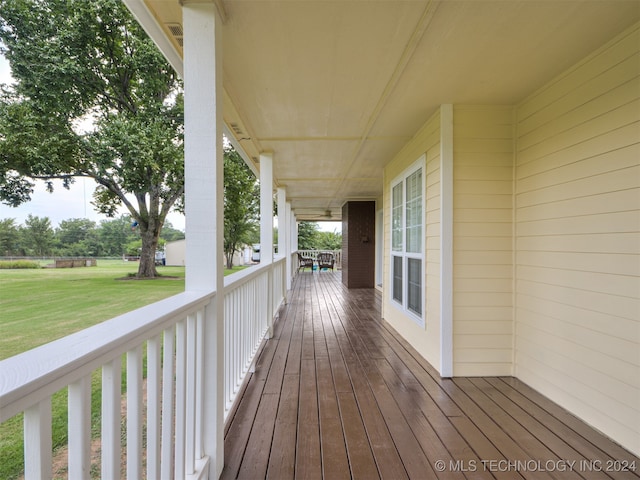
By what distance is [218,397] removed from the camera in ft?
4.98

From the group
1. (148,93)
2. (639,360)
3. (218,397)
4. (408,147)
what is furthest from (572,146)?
(148,93)

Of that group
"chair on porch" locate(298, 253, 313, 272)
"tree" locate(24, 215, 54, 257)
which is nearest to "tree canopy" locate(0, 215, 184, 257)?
"tree" locate(24, 215, 54, 257)

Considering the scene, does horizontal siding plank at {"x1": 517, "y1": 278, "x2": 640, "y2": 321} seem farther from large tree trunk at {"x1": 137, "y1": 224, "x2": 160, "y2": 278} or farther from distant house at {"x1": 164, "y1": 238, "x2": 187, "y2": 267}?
large tree trunk at {"x1": 137, "y1": 224, "x2": 160, "y2": 278}

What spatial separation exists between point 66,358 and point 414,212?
3378 mm

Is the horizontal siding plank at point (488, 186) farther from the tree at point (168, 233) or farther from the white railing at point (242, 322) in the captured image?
the tree at point (168, 233)

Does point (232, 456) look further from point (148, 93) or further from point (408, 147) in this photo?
point (148, 93)

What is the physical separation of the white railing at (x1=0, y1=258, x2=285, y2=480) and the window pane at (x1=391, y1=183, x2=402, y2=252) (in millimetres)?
2896

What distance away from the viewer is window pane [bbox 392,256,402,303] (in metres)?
4.02

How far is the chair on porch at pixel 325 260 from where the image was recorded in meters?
12.8

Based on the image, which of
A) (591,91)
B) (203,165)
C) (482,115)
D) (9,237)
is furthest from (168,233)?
(591,91)

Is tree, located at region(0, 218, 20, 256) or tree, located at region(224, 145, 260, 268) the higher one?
tree, located at region(224, 145, 260, 268)

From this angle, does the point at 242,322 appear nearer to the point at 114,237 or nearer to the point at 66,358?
the point at 114,237

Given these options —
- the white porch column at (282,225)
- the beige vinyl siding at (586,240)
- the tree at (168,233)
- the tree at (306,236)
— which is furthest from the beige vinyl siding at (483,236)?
the tree at (306,236)

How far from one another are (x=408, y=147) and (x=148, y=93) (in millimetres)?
3326
